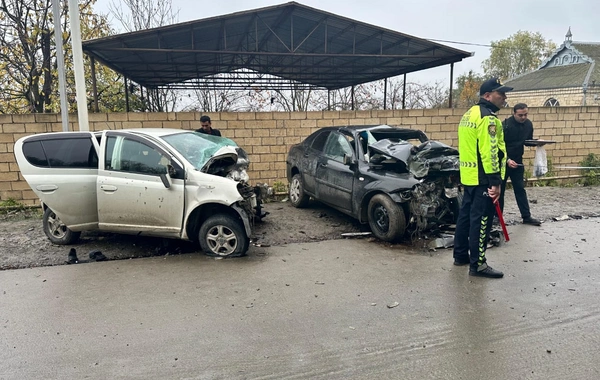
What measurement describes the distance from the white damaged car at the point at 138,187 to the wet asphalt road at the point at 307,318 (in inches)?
18.4

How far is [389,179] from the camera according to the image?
5871 millimetres

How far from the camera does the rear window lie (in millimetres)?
5562

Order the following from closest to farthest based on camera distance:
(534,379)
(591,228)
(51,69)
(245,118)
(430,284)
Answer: (534,379)
(430,284)
(591,228)
(245,118)
(51,69)

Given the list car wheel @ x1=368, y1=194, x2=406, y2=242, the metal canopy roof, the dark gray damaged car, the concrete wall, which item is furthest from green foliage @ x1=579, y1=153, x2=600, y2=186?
car wheel @ x1=368, y1=194, x2=406, y2=242

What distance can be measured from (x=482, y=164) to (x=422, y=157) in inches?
52.8

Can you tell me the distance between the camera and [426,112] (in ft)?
32.9

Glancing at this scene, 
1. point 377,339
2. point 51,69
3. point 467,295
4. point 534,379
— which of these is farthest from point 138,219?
point 51,69

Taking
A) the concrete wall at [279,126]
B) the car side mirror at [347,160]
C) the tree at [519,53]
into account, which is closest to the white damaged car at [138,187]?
the car side mirror at [347,160]

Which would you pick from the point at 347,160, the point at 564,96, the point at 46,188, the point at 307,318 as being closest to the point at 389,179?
the point at 347,160

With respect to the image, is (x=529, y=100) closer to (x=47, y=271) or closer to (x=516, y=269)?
(x=516, y=269)

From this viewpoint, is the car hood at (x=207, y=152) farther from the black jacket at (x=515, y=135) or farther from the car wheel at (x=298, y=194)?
the black jacket at (x=515, y=135)

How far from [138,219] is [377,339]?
361 cm

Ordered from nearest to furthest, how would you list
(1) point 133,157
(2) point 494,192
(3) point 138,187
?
(2) point 494,192
(3) point 138,187
(1) point 133,157

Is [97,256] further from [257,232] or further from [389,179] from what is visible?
[389,179]
